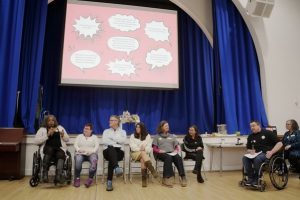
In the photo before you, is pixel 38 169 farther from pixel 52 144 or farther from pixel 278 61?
pixel 278 61

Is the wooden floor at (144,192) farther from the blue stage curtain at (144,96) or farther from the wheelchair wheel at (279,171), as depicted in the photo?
the blue stage curtain at (144,96)

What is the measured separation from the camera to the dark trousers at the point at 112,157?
3.67m

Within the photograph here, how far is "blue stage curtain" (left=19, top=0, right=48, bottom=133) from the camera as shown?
14.7ft

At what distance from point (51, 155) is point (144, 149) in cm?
129

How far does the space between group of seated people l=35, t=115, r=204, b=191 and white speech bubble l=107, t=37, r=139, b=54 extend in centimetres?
156

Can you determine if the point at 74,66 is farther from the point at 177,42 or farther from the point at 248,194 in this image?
the point at 248,194

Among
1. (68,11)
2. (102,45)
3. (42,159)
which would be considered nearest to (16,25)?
(68,11)

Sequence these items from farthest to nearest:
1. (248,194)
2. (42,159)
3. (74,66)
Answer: (74,66) → (42,159) → (248,194)

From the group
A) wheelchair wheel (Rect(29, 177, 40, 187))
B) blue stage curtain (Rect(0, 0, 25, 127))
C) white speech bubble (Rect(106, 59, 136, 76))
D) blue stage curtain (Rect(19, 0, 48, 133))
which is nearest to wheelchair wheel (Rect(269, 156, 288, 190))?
white speech bubble (Rect(106, 59, 136, 76))

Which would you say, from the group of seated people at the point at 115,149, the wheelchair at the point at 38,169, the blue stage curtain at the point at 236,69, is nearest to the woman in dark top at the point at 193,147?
the group of seated people at the point at 115,149

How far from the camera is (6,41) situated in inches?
171

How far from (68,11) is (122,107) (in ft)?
6.64

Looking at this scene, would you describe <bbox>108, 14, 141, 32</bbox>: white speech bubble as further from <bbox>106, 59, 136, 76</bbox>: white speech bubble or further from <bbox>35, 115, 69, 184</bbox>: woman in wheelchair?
<bbox>35, 115, 69, 184</bbox>: woman in wheelchair

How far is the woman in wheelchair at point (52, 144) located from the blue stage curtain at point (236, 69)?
3070 mm
